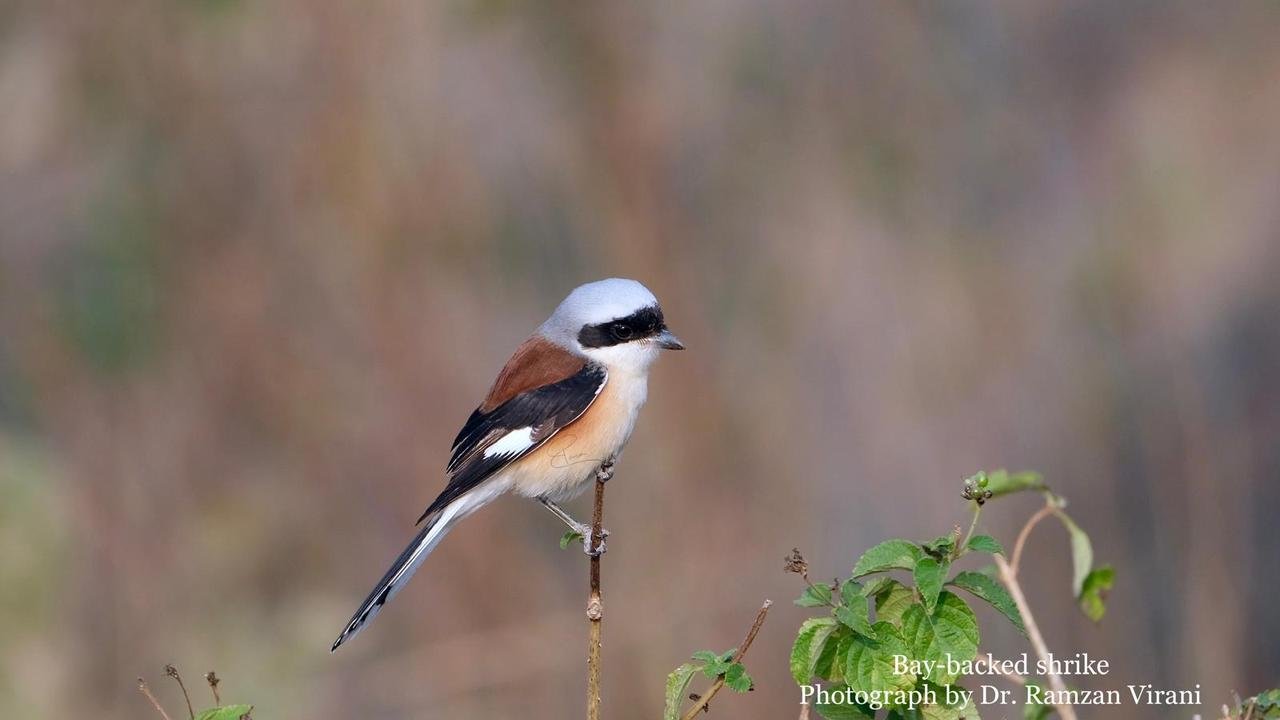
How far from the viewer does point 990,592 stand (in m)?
1.88

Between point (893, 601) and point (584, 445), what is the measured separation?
63.3 inches

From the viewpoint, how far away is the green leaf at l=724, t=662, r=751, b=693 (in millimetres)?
1916

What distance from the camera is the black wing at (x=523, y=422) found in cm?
338

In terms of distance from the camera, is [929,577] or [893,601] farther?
[893,601]

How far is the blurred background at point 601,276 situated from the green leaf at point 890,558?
3.69 metres

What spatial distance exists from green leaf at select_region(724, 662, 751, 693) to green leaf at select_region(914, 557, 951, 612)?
291 mm

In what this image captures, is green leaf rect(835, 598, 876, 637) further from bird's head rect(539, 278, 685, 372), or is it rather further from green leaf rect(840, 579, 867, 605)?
bird's head rect(539, 278, 685, 372)

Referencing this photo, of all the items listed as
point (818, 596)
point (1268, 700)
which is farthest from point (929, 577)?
point (1268, 700)

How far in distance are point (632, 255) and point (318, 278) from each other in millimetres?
1492

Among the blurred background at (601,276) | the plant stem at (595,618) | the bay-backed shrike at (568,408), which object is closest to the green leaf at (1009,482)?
the plant stem at (595,618)

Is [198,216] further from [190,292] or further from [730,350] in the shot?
[730,350]

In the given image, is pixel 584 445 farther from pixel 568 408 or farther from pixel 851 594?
pixel 851 594

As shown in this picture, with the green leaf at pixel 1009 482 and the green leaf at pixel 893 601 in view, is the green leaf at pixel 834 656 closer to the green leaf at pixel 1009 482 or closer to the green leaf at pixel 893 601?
the green leaf at pixel 893 601

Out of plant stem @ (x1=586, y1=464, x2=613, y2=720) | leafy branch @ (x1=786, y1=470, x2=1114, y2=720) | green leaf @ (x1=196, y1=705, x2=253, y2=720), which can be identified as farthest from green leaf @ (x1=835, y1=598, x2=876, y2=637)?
green leaf @ (x1=196, y1=705, x2=253, y2=720)
